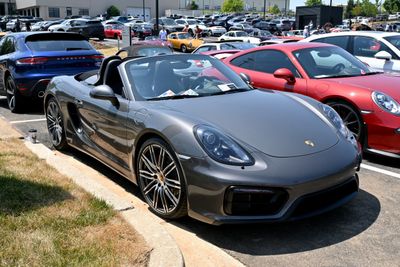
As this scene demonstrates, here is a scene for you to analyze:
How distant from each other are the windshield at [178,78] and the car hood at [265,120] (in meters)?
0.21

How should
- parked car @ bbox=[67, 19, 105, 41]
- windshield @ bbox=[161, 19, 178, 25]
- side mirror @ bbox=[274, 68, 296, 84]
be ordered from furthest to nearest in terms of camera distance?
windshield @ bbox=[161, 19, 178, 25]
parked car @ bbox=[67, 19, 105, 41]
side mirror @ bbox=[274, 68, 296, 84]

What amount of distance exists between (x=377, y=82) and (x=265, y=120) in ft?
8.58

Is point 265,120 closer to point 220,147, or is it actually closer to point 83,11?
point 220,147

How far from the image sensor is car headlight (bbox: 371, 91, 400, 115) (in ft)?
17.6

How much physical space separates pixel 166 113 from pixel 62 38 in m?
6.20

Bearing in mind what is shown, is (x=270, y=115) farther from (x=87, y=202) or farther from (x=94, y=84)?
Result: (x=94, y=84)

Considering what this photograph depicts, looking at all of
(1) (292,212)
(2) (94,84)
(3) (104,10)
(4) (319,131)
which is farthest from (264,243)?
(3) (104,10)

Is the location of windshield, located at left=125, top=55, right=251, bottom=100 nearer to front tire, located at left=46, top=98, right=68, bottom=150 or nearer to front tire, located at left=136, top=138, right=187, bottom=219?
front tire, located at left=136, top=138, right=187, bottom=219

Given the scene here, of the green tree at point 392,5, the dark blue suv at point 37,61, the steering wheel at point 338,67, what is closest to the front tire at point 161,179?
the steering wheel at point 338,67

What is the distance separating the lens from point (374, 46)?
8.54 metres

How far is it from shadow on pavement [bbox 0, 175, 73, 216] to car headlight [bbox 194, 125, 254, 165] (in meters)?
1.42

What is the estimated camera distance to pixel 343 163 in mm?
3717

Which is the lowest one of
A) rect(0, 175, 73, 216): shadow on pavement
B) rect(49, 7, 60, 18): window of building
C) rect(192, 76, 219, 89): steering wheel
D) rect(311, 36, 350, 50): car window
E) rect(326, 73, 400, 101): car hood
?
rect(0, 175, 73, 216): shadow on pavement

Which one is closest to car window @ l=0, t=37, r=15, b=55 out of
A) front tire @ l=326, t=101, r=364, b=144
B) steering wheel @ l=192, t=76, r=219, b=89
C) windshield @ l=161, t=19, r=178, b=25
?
steering wheel @ l=192, t=76, r=219, b=89
